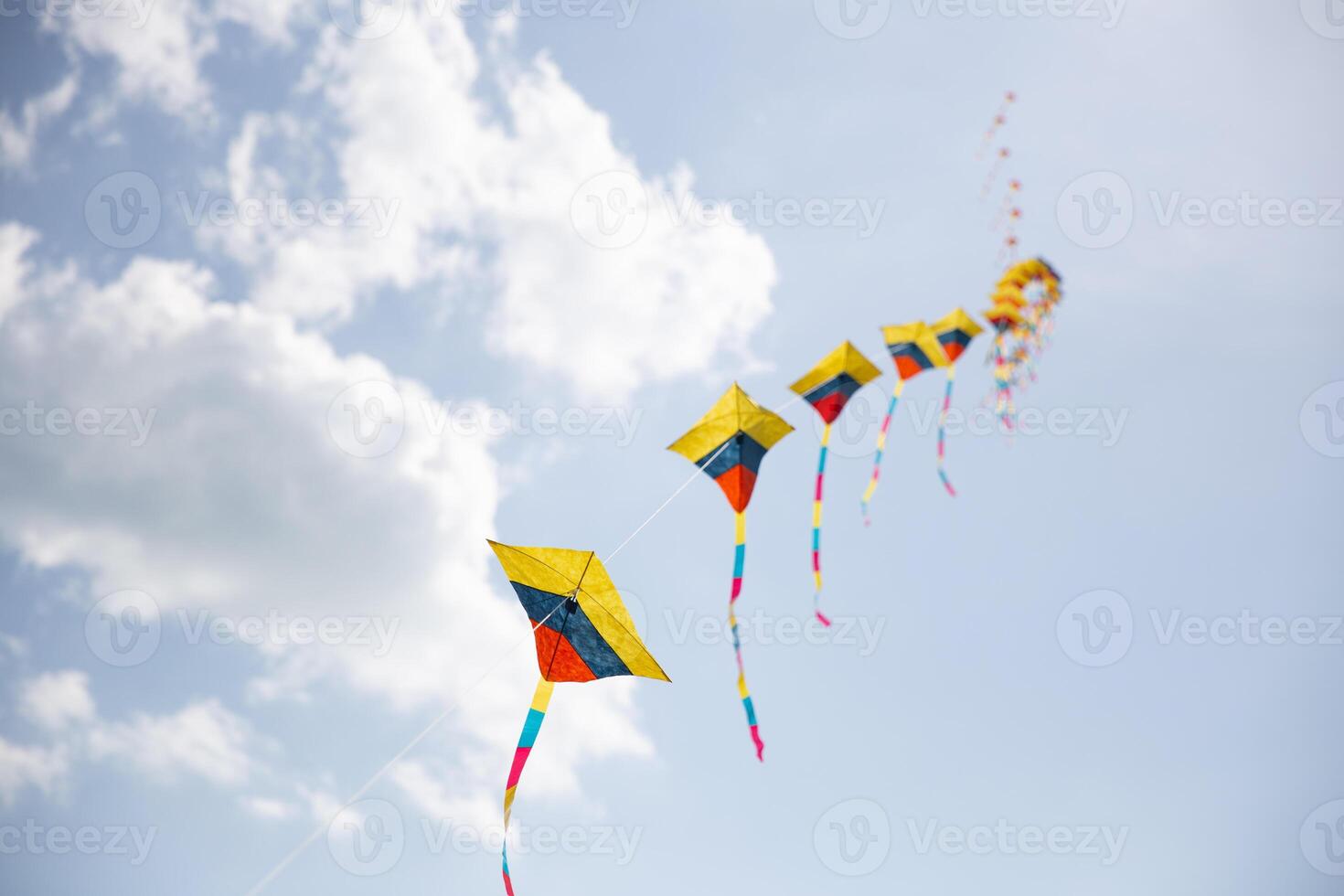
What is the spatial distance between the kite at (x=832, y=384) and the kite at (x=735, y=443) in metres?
1.76

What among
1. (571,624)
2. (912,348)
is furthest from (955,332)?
(571,624)

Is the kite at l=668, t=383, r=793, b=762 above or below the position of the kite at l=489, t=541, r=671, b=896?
above

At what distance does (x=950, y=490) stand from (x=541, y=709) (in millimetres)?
10134

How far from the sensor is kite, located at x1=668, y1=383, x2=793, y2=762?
1122 cm

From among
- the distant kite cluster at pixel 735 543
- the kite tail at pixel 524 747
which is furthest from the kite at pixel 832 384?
the kite tail at pixel 524 747

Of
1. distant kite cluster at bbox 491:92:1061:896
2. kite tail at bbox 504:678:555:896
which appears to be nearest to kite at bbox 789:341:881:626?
distant kite cluster at bbox 491:92:1061:896

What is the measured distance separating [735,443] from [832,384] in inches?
95.0

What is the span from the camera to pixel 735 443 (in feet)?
37.3

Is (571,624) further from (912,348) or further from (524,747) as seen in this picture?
(912,348)

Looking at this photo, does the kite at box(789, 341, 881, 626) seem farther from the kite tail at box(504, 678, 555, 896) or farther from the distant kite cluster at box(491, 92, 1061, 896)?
the kite tail at box(504, 678, 555, 896)

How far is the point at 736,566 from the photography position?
35.7ft

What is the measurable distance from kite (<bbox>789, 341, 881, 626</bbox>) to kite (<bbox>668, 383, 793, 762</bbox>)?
1.76 metres

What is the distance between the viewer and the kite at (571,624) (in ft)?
30.4

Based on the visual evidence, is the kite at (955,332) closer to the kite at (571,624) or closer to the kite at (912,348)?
the kite at (912,348)
